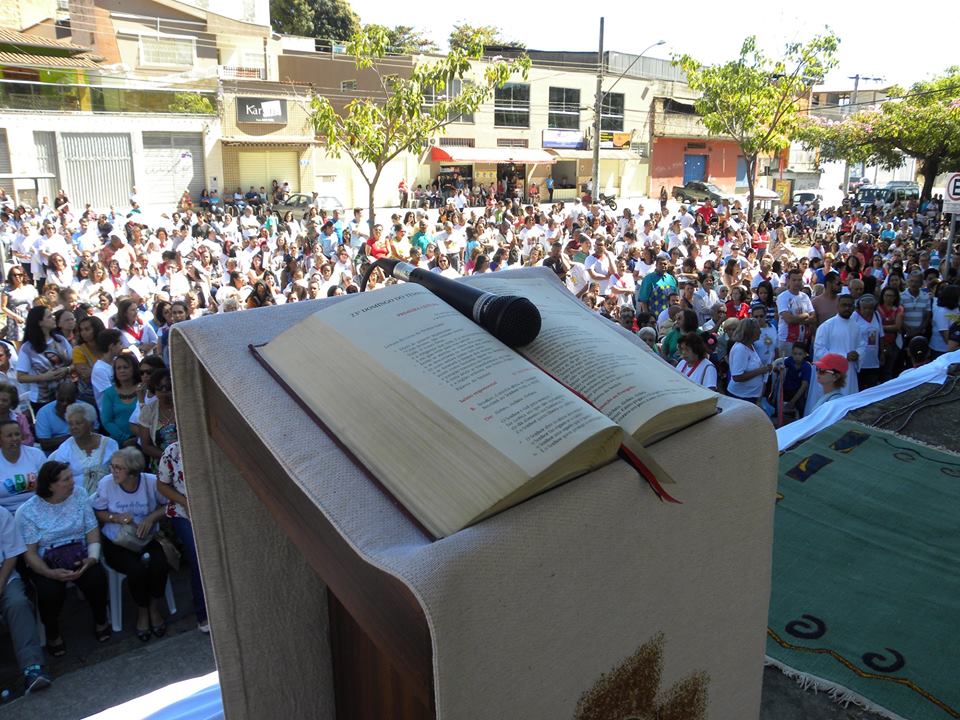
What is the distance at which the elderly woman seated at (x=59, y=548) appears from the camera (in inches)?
180

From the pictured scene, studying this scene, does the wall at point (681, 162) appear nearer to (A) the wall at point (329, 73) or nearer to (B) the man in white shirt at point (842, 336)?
(A) the wall at point (329, 73)

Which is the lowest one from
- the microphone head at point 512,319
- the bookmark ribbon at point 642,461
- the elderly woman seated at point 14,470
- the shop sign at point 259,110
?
the elderly woman seated at point 14,470

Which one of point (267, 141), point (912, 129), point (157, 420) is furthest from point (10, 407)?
point (912, 129)

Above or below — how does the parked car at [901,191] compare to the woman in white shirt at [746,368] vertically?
above

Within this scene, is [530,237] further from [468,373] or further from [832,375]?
[468,373]

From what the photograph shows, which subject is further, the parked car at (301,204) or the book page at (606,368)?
the parked car at (301,204)

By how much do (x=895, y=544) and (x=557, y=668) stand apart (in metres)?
3.26

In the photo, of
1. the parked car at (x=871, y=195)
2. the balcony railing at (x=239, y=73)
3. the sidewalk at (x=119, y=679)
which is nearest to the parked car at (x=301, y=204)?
the balcony railing at (x=239, y=73)

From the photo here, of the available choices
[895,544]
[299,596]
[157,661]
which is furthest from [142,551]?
[895,544]

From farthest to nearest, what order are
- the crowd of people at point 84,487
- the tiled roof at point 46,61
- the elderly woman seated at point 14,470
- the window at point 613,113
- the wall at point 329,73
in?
the window at point 613,113, the wall at point 329,73, the tiled roof at point 46,61, the elderly woman seated at point 14,470, the crowd of people at point 84,487

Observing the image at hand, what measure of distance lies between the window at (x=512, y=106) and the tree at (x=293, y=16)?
13.4m

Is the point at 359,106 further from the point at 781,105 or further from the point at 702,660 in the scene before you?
the point at 702,660

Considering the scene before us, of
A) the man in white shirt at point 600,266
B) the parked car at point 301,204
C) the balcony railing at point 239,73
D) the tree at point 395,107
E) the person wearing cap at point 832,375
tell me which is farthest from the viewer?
the balcony railing at point 239,73

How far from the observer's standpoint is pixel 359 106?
48.9ft
